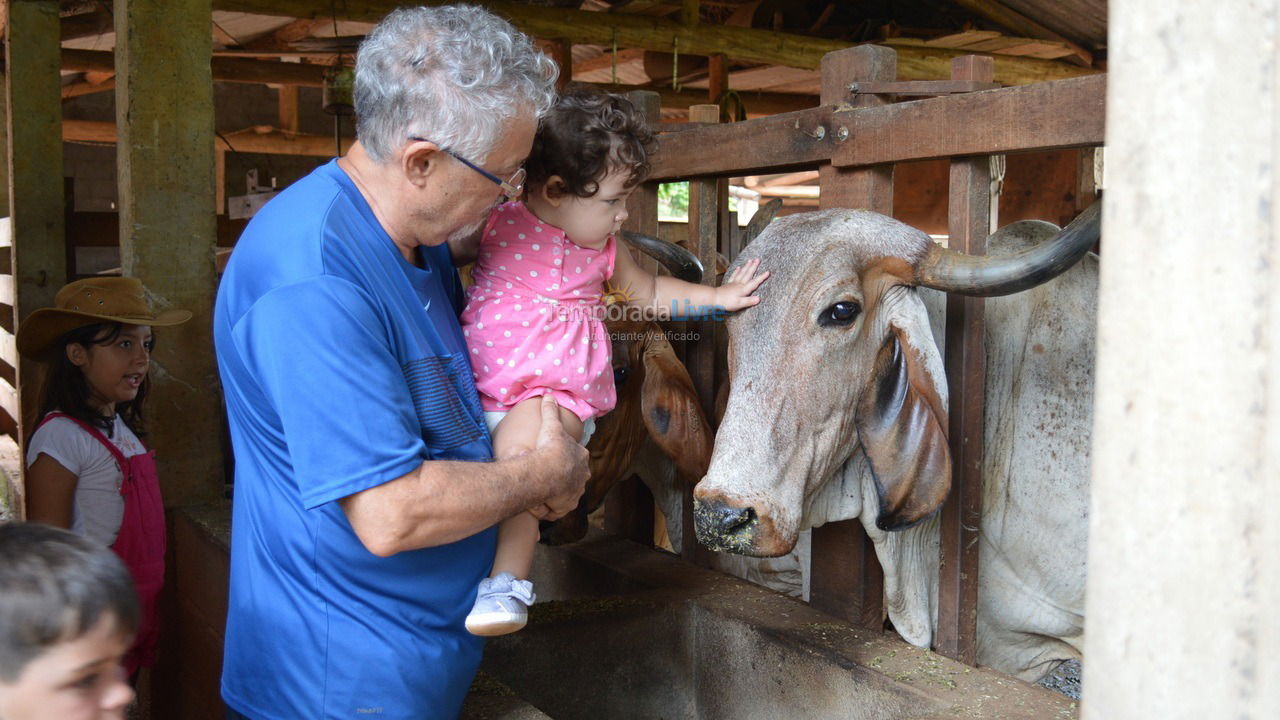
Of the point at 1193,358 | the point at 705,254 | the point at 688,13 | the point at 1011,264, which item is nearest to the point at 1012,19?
the point at 688,13

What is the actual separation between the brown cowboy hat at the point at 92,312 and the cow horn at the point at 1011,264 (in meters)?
2.39

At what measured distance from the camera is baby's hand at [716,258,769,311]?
244 centimetres

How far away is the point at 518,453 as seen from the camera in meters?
2.14

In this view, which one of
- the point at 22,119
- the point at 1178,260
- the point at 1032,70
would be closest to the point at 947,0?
the point at 1032,70

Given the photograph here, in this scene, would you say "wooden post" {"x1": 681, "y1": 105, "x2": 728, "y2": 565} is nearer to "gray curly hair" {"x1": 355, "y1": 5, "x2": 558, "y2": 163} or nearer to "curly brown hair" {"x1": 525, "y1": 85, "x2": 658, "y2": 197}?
"curly brown hair" {"x1": 525, "y1": 85, "x2": 658, "y2": 197}

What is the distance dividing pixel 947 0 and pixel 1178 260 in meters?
8.27

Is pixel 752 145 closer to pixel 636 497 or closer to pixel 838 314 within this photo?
pixel 838 314

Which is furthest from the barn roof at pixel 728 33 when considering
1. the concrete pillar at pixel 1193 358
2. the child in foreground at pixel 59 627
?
the concrete pillar at pixel 1193 358

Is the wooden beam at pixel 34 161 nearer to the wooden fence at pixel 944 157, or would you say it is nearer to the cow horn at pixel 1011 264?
the wooden fence at pixel 944 157

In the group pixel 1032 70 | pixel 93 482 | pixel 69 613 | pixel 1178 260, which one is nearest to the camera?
pixel 1178 260

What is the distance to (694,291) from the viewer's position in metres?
2.56

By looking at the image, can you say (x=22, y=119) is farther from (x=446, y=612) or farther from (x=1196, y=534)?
(x=1196, y=534)

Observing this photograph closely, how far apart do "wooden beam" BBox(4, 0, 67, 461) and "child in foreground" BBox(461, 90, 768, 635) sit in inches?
162

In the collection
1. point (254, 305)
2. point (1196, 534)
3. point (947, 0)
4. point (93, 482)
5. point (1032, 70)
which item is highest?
point (947, 0)
